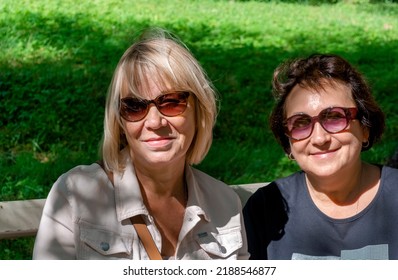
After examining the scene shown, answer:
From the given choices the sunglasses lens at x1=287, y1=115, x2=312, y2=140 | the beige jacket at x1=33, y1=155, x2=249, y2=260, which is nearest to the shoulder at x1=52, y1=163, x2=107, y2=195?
the beige jacket at x1=33, y1=155, x2=249, y2=260

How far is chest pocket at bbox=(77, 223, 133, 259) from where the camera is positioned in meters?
2.76

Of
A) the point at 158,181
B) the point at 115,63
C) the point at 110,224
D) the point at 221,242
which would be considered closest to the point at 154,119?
the point at 158,181

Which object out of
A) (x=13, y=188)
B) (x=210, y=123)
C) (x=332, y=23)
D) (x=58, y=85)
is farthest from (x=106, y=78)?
(x=332, y=23)

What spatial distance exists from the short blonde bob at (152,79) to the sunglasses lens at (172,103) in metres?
0.03

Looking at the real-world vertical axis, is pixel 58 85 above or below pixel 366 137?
below

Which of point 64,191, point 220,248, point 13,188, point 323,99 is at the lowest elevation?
point 13,188

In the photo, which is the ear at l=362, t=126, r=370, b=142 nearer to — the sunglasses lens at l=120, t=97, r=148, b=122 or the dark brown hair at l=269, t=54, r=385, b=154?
the dark brown hair at l=269, t=54, r=385, b=154

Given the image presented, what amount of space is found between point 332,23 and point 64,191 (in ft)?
31.4

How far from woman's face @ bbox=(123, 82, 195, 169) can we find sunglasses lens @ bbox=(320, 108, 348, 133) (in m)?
0.52

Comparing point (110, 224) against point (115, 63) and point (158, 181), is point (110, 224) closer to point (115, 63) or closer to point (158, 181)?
point (158, 181)

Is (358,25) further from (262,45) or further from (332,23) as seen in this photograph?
(262,45)

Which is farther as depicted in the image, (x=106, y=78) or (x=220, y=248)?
(x=106, y=78)

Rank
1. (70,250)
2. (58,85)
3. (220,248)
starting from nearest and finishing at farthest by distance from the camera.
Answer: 1. (70,250)
2. (220,248)
3. (58,85)

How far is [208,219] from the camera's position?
3.01m
